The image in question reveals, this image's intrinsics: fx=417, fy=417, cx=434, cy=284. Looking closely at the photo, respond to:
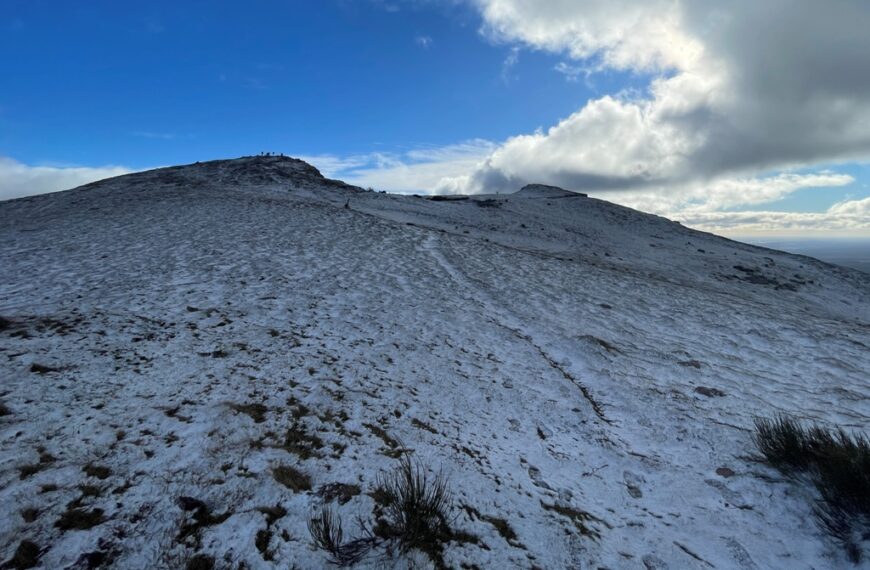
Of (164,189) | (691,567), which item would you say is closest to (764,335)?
(691,567)

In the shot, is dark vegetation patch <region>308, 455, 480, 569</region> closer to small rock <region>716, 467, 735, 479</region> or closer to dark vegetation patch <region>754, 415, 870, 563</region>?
dark vegetation patch <region>754, 415, 870, 563</region>

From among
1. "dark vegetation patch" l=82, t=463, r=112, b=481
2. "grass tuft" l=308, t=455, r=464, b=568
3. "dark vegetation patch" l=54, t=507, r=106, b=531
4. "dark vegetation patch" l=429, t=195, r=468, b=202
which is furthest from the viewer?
"dark vegetation patch" l=429, t=195, r=468, b=202

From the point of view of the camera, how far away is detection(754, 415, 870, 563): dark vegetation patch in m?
4.74

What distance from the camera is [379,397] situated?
716 cm

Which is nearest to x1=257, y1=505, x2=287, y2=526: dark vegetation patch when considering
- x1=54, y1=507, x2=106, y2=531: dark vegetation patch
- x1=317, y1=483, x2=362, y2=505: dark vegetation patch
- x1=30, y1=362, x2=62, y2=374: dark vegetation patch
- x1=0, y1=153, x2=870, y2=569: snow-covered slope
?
x1=0, y1=153, x2=870, y2=569: snow-covered slope

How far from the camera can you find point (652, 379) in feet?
31.2

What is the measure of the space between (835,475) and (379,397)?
20.5 ft

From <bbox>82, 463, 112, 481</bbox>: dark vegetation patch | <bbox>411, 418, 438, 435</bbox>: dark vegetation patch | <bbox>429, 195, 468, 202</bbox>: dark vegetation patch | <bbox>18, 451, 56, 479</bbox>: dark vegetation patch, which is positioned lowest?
<bbox>411, 418, 438, 435</bbox>: dark vegetation patch

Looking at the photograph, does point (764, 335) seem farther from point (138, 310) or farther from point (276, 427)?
point (138, 310)

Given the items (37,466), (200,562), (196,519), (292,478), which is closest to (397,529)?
(292,478)

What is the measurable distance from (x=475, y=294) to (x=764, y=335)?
897 cm

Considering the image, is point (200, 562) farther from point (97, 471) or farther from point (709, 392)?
point (709, 392)

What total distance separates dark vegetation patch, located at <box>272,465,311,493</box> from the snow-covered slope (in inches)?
3.6

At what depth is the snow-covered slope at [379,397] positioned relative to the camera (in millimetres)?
→ 4328
